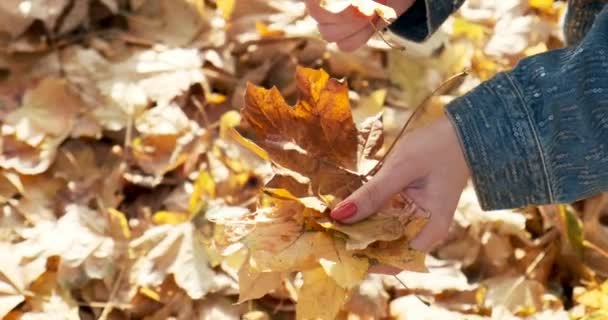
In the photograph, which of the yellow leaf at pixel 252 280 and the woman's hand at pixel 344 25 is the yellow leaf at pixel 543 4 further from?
the yellow leaf at pixel 252 280

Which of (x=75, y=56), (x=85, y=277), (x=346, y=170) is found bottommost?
(x=85, y=277)

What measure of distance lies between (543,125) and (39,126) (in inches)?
30.9

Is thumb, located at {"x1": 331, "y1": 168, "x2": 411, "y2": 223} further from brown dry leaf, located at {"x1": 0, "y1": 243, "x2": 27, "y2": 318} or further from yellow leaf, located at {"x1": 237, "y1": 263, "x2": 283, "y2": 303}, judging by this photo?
brown dry leaf, located at {"x1": 0, "y1": 243, "x2": 27, "y2": 318}

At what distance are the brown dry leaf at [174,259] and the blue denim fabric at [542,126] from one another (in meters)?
0.40

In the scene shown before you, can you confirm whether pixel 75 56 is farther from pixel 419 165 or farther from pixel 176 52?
pixel 419 165

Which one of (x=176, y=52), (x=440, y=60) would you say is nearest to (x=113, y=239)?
(x=176, y=52)

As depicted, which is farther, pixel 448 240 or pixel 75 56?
pixel 75 56

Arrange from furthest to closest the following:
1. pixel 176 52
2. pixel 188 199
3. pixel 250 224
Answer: pixel 176 52
pixel 188 199
pixel 250 224

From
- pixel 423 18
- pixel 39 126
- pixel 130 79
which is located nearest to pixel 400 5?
pixel 423 18

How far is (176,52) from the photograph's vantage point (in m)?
1.35

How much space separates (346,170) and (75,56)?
68 centimetres

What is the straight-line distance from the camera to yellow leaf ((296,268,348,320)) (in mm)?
812

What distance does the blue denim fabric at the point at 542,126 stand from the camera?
82 cm

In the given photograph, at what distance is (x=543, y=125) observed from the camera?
0.82 metres
